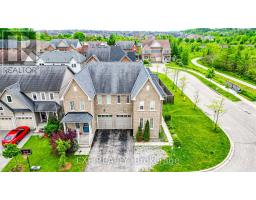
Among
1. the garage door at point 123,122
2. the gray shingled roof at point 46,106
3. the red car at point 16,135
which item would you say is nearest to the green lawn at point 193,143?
the garage door at point 123,122

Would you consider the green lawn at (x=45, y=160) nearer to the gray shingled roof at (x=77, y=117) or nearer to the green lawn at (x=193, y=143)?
the gray shingled roof at (x=77, y=117)

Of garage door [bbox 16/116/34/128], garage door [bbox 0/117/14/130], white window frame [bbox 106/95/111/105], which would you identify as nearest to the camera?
white window frame [bbox 106/95/111/105]

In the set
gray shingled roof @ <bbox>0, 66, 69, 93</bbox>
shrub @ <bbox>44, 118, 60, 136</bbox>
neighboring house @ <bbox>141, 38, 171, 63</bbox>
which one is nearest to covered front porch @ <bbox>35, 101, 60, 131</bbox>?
shrub @ <bbox>44, 118, 60, 136</bbox>

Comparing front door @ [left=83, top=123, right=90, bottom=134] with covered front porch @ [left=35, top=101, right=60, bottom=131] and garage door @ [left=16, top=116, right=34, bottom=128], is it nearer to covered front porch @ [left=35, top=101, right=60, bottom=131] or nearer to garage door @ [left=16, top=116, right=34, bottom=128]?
covered front porch @ [left=35, top=101, right=60, bottom=131]

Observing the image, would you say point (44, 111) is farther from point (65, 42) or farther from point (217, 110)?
point (65, 42)

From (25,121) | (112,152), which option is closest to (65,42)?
(25,121)

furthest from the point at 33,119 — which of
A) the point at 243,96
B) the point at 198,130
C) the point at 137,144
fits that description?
the point at 243,96

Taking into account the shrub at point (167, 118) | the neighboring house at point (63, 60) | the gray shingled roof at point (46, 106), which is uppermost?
the neighboring house at point (63, 60)

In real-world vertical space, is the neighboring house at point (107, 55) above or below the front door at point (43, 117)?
above
